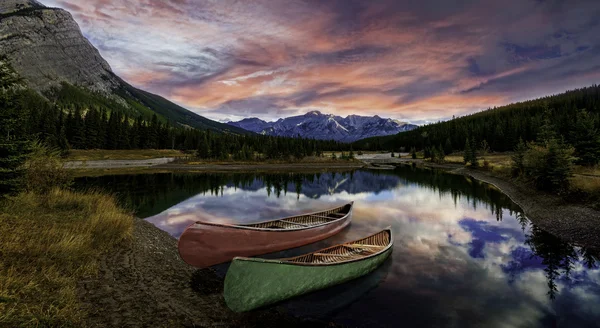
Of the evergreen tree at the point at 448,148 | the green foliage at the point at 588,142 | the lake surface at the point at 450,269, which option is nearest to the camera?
the lake surface at the point at 450,269

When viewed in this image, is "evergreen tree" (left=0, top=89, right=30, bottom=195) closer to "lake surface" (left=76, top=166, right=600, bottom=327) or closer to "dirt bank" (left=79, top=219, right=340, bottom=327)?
"dirt bank" (left=79, top=219, right=340, bottom=327)

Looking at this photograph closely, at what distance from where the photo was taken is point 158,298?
1037cm

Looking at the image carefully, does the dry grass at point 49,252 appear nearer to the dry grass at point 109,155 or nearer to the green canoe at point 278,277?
the green canoe at point 278,277

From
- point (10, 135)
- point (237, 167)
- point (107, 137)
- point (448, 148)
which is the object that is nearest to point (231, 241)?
point (10, 135)

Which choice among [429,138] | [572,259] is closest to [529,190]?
[572,259]

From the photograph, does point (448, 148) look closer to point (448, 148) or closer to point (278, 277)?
point (448, 148)

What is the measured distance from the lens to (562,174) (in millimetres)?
28984

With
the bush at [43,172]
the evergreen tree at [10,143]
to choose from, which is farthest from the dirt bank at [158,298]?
the bush at [43,172]

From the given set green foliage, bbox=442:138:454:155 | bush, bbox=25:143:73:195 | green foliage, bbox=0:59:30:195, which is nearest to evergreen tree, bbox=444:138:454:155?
green foliage, bbox=442:138:454:155

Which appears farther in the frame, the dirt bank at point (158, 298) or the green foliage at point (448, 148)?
the green foliage at point (448, 148)

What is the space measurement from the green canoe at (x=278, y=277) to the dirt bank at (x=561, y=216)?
57.3ft

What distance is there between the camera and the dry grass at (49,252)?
23.0ft

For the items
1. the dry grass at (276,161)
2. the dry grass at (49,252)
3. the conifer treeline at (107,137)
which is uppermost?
the conifer treeline at (107,137)

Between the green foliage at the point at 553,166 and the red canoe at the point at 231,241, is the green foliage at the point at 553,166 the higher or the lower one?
the higher one
